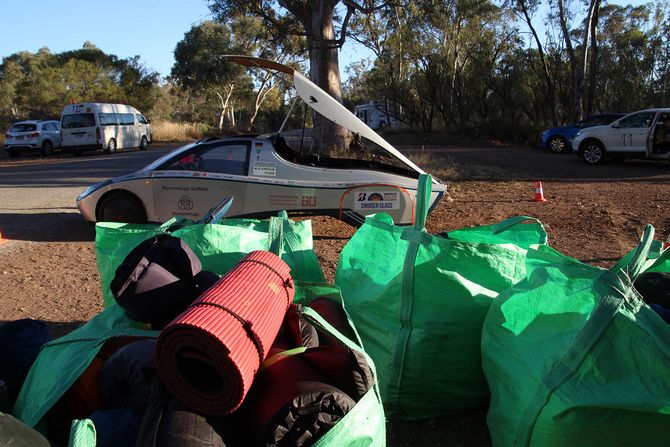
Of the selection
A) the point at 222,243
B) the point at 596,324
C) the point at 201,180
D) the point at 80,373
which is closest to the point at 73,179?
the point at 201,180

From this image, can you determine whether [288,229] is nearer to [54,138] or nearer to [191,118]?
[54,138]

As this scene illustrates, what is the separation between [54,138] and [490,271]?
2699 cm

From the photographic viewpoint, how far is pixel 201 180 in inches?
275

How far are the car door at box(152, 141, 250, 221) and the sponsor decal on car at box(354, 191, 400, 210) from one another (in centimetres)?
146

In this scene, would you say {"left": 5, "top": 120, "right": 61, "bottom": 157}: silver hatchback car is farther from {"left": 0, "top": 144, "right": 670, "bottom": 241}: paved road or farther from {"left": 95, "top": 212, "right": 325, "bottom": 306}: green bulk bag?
{"left": 95, "top": 212, "right": 325, "bottom": 306}: green bulk bag

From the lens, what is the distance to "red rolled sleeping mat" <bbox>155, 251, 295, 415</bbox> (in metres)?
1.93

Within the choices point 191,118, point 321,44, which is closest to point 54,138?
point 321,44

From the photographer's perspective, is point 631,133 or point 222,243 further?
point 631,133

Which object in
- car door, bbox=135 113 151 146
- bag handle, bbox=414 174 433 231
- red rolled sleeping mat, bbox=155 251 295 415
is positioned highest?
car door, bbox=135 113 151 146

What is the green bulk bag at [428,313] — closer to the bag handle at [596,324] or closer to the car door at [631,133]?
the bag handle at [596,324]

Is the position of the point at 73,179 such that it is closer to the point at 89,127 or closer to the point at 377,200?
the point at 377,200

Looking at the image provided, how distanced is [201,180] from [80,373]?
4.81 metres

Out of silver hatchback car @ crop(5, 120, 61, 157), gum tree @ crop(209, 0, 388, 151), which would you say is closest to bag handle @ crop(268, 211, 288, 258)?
gum tree @ crop(209, 0, 388, 151)

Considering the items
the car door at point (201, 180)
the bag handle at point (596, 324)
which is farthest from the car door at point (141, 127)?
the bag handle at point (596, 324)
